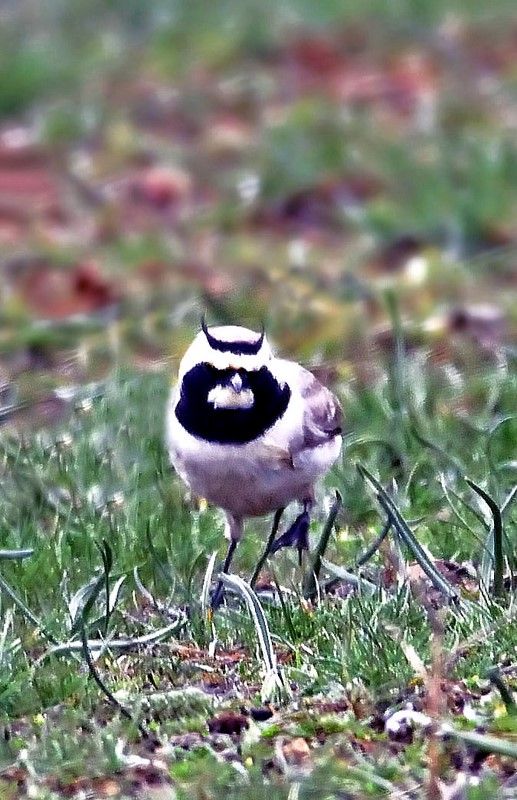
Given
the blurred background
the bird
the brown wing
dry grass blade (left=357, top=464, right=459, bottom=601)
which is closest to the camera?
dry grass blade (left=357, top=464, right=459, bottom=601)

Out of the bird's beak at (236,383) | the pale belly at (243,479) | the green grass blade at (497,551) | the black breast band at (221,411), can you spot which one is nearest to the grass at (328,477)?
the green grass blade at (497,551)

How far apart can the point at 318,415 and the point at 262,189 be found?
577 centimetres

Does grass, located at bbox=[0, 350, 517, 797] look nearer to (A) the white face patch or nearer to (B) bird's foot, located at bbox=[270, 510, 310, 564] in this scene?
(B) bird's foot, located at bbox=[270, 510, 310, 564]

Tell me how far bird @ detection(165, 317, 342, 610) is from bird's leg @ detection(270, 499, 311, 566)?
0.54ft

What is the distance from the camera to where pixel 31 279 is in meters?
9.84

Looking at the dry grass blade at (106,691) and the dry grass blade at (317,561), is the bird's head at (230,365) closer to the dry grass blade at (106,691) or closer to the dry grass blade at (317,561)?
the dry grass blade at (317,561)

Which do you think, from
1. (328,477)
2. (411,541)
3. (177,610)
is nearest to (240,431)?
(177,610)

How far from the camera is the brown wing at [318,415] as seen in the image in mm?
5112

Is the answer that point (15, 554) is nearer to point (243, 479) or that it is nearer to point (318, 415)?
point (243, 479)

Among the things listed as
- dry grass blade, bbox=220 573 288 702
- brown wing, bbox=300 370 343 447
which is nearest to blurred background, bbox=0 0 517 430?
brown wing, bbox=300 370 343 447

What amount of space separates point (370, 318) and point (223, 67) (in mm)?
5319

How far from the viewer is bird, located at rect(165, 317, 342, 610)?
485 cm

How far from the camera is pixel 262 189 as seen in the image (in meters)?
10.9

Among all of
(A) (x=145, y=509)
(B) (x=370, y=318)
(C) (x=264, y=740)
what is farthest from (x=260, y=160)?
(C) (x=264, y=740)
